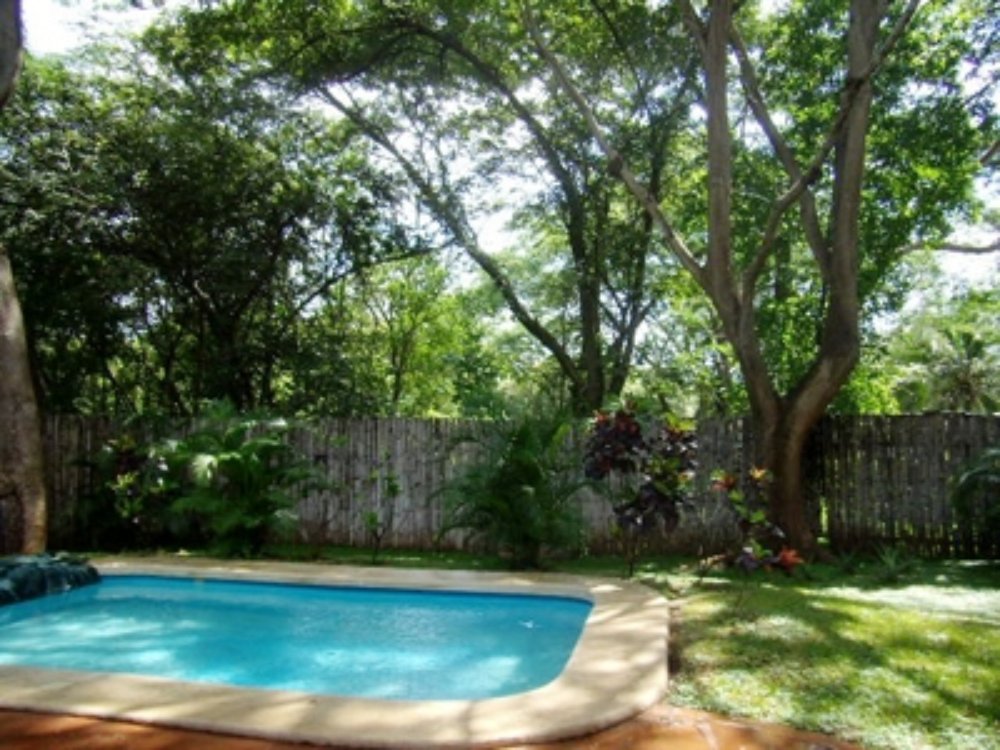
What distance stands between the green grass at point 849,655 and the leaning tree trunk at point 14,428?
557 cm

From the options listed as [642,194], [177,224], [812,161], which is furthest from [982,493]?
[177,224]

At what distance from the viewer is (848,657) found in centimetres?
375

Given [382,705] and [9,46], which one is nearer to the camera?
[382,705]

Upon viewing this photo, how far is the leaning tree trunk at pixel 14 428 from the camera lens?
7266mm

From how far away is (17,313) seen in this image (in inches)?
299

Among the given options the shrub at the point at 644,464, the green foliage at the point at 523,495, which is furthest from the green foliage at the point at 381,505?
the shrub at the point at 644,464

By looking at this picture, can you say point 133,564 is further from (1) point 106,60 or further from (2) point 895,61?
(2) point 895,61

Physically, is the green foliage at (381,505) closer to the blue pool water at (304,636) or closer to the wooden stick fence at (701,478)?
the wooden stick fence at (701,478)

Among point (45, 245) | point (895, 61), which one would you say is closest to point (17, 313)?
point (45, 245)

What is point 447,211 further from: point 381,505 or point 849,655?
point 849,655

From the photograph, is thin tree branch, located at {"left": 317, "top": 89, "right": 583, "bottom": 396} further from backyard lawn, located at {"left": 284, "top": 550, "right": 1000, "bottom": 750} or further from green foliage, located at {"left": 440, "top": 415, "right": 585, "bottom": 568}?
backyard lawn, located at {"left": 284, "top": 550, "right": 1000, "bottom": 750}

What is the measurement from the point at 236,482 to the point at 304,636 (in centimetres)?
278

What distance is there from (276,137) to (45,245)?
3084 mm

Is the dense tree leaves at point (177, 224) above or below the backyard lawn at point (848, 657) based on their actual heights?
above
